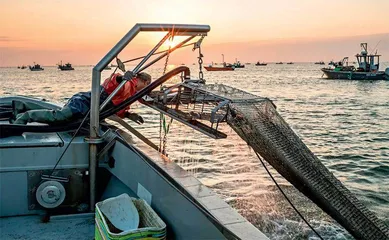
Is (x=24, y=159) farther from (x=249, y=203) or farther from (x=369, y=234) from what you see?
(x=249, y=203)

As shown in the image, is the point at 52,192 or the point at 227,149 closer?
the point at 52,192

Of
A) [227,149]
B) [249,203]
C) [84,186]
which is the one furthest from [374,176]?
[84,186]

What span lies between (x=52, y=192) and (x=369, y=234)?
3.28 metres

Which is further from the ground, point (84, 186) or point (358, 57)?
point (358, 57)

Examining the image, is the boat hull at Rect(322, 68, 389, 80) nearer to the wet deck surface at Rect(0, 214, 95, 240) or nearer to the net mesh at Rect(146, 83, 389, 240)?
the net mesh at Rect(146, 83, 389, 240)

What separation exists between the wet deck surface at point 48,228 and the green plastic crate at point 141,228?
614 mm

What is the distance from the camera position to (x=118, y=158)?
4492mm

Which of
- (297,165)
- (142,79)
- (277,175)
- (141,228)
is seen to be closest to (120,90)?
(142,79)

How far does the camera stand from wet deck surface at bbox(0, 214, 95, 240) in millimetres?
4195

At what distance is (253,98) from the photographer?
4.57 metres

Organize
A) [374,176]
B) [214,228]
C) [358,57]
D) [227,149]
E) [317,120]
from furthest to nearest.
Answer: [358,57] → [317,120] → [227,149] → [374,176] → [214,228]

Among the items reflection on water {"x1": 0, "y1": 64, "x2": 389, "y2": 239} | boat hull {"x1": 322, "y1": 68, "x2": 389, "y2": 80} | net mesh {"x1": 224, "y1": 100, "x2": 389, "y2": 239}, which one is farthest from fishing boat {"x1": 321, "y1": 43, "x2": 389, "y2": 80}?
net mesh {"x1": 224, "y1": 100, "x2": 389, "y2": 239}

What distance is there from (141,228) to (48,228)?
4.85 ft

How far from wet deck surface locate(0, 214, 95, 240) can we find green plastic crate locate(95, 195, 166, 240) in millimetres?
614
